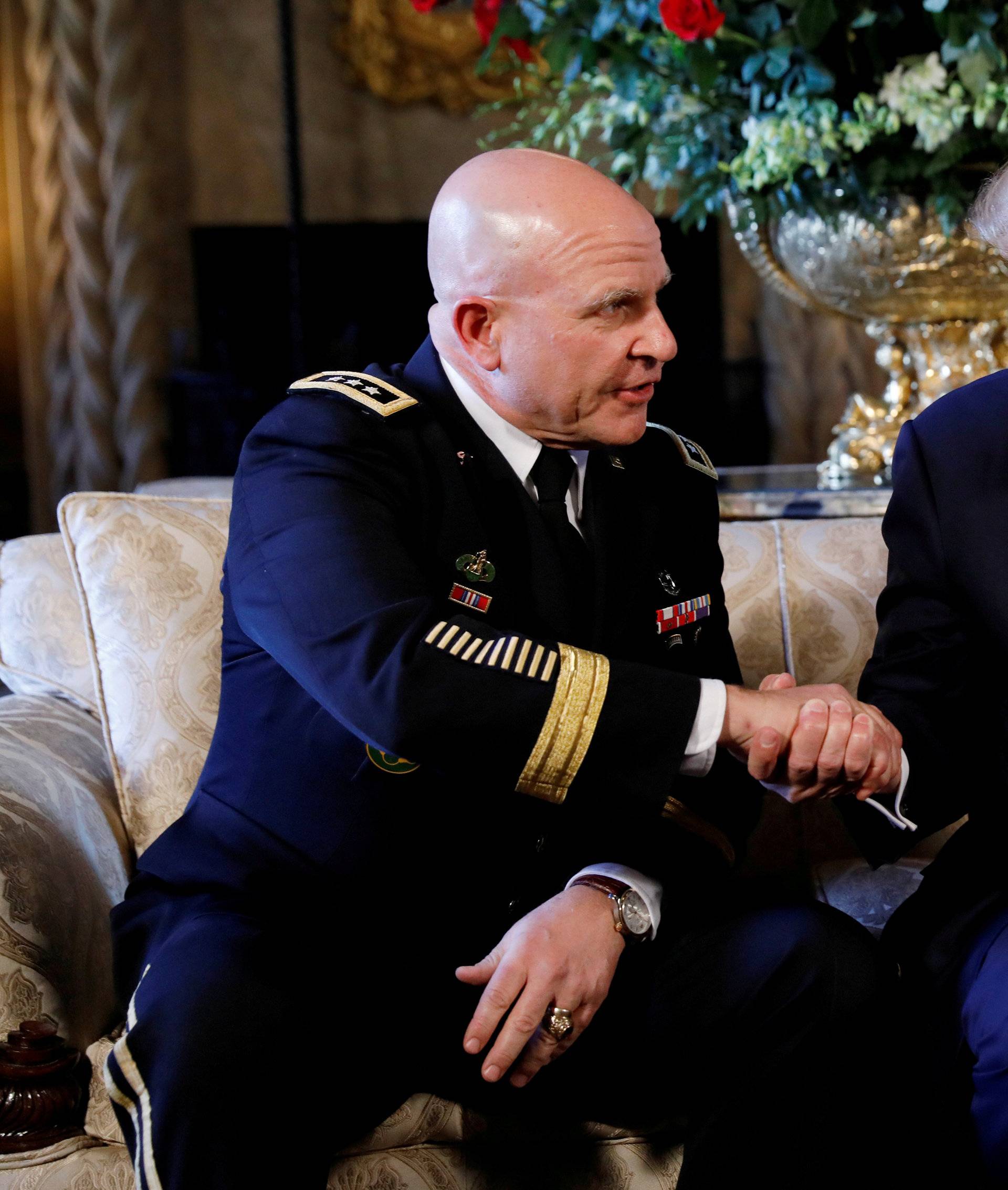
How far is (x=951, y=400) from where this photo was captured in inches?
54.5

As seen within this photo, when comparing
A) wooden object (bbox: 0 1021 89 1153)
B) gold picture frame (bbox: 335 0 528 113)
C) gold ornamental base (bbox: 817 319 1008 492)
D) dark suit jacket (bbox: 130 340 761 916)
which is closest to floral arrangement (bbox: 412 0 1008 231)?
gold ornamental base (bbox: 817 319 1008 492)

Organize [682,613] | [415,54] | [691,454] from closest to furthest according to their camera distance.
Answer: [682,613] → [691,454] → [415,54]

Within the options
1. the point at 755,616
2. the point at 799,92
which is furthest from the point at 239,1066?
the point at 799,92

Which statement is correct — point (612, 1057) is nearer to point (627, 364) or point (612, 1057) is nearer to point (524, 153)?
point (627, 364)

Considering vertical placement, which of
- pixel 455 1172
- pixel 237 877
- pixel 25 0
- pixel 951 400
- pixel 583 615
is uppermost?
pixel 25 0

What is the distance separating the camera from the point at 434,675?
1058 millimetres

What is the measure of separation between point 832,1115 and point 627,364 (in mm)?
714

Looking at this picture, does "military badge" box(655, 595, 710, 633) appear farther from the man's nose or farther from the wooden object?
the wooden object

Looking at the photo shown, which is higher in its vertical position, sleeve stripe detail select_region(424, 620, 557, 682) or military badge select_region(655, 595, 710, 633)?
sleeve stripe detail select_region(424, 620, 557, 682)

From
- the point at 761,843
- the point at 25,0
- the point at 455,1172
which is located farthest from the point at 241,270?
the point at 455,1172

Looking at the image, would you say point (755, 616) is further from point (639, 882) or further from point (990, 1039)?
point (990, 1039)

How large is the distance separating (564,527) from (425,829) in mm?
339

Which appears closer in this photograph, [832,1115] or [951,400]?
[832,1115]

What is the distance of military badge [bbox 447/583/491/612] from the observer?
1241 millimetres
